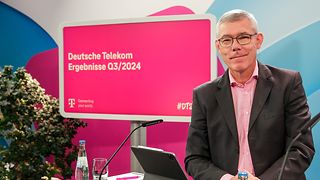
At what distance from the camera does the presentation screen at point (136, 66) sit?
3.05 m

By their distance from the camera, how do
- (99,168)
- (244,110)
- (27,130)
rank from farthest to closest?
(27,130)
(99,168)
(244,110)

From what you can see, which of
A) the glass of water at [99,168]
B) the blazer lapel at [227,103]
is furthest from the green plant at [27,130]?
the blazer lapel at [227,103]

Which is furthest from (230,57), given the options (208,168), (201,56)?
(201,56)

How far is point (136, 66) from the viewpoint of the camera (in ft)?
10.6

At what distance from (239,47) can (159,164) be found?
0.80m

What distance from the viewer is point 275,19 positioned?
10.8 ft

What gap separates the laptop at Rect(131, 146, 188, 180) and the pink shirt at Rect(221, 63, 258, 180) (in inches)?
14.0

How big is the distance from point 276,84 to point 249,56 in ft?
0.61

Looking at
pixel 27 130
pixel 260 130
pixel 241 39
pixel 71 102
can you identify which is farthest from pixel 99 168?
pixel 241 39

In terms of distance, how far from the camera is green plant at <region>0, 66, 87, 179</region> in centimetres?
363

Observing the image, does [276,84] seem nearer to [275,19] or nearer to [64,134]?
[275,19]

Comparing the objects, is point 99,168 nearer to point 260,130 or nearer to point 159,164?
point 159,164

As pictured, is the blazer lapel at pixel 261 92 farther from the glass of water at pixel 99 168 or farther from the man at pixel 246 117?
the glass of water at pixel 99 168

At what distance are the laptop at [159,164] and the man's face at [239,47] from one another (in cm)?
57
